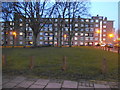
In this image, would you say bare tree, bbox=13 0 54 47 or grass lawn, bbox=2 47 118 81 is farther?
bare tree, bbox=13 0 54 47

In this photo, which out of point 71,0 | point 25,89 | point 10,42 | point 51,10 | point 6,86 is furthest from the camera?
point 10,42

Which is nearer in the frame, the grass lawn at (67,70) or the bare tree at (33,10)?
the grass lawn at (67,70)

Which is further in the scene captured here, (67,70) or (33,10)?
(33,10)

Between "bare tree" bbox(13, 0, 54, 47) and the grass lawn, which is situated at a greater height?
"bare tree" bbox(13, 0, 54, 47)

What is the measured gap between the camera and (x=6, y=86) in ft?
11.7

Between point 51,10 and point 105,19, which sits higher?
point 105,19

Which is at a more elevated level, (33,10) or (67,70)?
(33,10)

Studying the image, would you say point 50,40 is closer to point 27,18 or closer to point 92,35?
point 92,35

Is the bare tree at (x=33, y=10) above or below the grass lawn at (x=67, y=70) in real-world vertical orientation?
above

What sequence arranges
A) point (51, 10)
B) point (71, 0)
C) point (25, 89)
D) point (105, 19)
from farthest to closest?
point (105, 19)
point (71, 0)
point (51, 10)
point (25, 89)

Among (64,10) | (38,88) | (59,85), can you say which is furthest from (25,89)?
(64,10)

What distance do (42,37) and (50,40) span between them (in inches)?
204

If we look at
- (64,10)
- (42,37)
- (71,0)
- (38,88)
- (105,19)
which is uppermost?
(105,19)

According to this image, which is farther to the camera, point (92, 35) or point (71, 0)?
point (92, 35)
